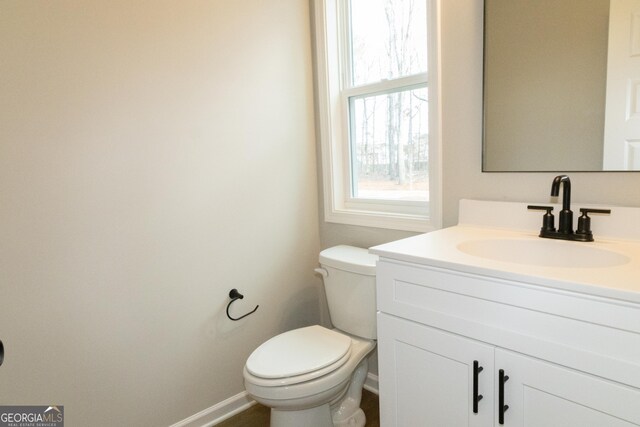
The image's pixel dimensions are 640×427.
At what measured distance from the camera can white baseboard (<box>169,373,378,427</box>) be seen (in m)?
1.76

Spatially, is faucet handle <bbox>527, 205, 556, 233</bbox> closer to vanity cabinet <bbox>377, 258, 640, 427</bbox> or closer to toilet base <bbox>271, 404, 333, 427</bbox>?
vanity cabinet <bbox>377, 258, 640, 427</bbox>

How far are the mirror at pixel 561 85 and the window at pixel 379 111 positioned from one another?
0.25 meters

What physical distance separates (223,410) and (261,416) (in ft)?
0.60

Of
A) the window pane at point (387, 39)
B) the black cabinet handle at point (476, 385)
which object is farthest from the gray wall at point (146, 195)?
the black cabinet handle at point (476, 385)

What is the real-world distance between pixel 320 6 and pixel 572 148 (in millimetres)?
1377

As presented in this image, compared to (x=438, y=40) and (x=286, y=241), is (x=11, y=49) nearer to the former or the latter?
(x=286, y=241)

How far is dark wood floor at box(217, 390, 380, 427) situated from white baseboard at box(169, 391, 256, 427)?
0.02 metres

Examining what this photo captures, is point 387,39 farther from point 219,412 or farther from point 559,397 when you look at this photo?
point 219,412

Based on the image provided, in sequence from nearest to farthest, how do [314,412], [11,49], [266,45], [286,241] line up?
1. [11,49]
2. [314,412]
3. [266,45]
4. [286,241]

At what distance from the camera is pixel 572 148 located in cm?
129

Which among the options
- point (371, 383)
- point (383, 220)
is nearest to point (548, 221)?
point (383, 220)

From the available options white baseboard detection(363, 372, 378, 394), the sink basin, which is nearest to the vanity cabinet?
the sink basin

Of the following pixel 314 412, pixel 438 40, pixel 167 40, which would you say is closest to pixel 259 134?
pixel 167 40

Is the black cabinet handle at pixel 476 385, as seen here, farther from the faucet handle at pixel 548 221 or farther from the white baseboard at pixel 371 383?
the white baseboard at pixel 371 383
